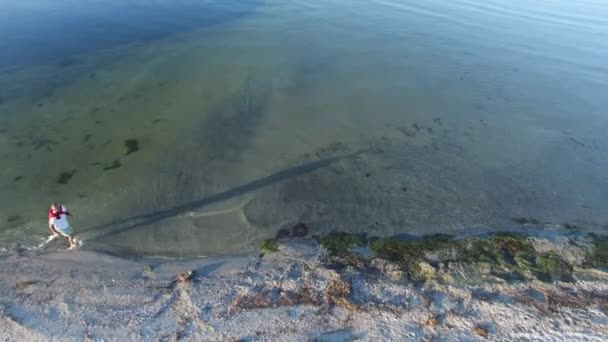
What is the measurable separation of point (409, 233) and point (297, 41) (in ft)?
48.0

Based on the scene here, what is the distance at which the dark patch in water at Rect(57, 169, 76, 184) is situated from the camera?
12.5m

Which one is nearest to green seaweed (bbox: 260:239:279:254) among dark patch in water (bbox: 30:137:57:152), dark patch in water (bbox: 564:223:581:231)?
dark patch in water (bbox: 30:137:57:152)

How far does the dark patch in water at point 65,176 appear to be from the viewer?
1246 cm

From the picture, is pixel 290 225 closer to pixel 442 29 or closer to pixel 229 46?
pixel 229 46

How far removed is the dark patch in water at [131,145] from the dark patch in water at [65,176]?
1791mm

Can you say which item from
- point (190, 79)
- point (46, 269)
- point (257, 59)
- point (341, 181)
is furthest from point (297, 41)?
point (46, 269)

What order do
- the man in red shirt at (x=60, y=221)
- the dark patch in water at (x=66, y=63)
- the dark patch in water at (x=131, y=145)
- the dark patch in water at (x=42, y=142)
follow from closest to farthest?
the man in red shirt at (x=60, y=221) < the dark patch in water at (x=42, y=142) < the dark patch in water at (x=131, y=145) < the dark patch in water at (x=66, y=63)

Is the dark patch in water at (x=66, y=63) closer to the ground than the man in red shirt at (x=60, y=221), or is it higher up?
higher up

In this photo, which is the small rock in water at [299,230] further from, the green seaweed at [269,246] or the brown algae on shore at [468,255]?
the green seaweed at [269,246]

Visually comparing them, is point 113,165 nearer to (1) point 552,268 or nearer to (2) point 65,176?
(2) point 65,176

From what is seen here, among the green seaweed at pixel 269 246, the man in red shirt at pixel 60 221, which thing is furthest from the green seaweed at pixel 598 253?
the man in red shirt at pixel 60 221

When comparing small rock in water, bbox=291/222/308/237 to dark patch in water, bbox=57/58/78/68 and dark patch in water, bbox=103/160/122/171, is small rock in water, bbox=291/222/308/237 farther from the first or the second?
dark patch in water, bbox=57/58/78/68

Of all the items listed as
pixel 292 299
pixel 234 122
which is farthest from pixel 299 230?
pixel 234 122

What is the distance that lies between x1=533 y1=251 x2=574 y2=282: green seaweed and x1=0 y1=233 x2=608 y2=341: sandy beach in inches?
5.3
